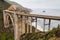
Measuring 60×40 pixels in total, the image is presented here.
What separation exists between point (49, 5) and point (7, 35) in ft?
8.61

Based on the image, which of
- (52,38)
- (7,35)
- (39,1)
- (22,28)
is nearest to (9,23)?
(7,35)

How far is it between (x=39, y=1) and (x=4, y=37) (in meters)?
3.44

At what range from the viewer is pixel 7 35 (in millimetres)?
4414

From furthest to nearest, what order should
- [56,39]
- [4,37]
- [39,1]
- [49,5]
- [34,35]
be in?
[39,1] → [49,5] → [4,37] → [34,35] → [56,39]

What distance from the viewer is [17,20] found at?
3158mm

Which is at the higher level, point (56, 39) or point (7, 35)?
point (56, 39)

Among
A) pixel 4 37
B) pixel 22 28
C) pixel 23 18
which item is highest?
pixel 23 18

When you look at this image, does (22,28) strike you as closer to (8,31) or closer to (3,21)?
(8,31)

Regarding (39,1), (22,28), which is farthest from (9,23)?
(39,1)

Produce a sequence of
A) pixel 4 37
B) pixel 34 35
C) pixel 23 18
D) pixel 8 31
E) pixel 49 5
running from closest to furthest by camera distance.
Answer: pixel 34 35 → pixel 23 18 → pixel 4 37 → pixel 8 31 → pixel 49 5

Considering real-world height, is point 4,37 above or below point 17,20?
below

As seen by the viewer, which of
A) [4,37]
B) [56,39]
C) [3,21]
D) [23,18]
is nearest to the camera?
[56,39]

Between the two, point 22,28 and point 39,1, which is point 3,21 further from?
point 39,1

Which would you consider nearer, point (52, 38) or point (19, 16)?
point (52, 38)
